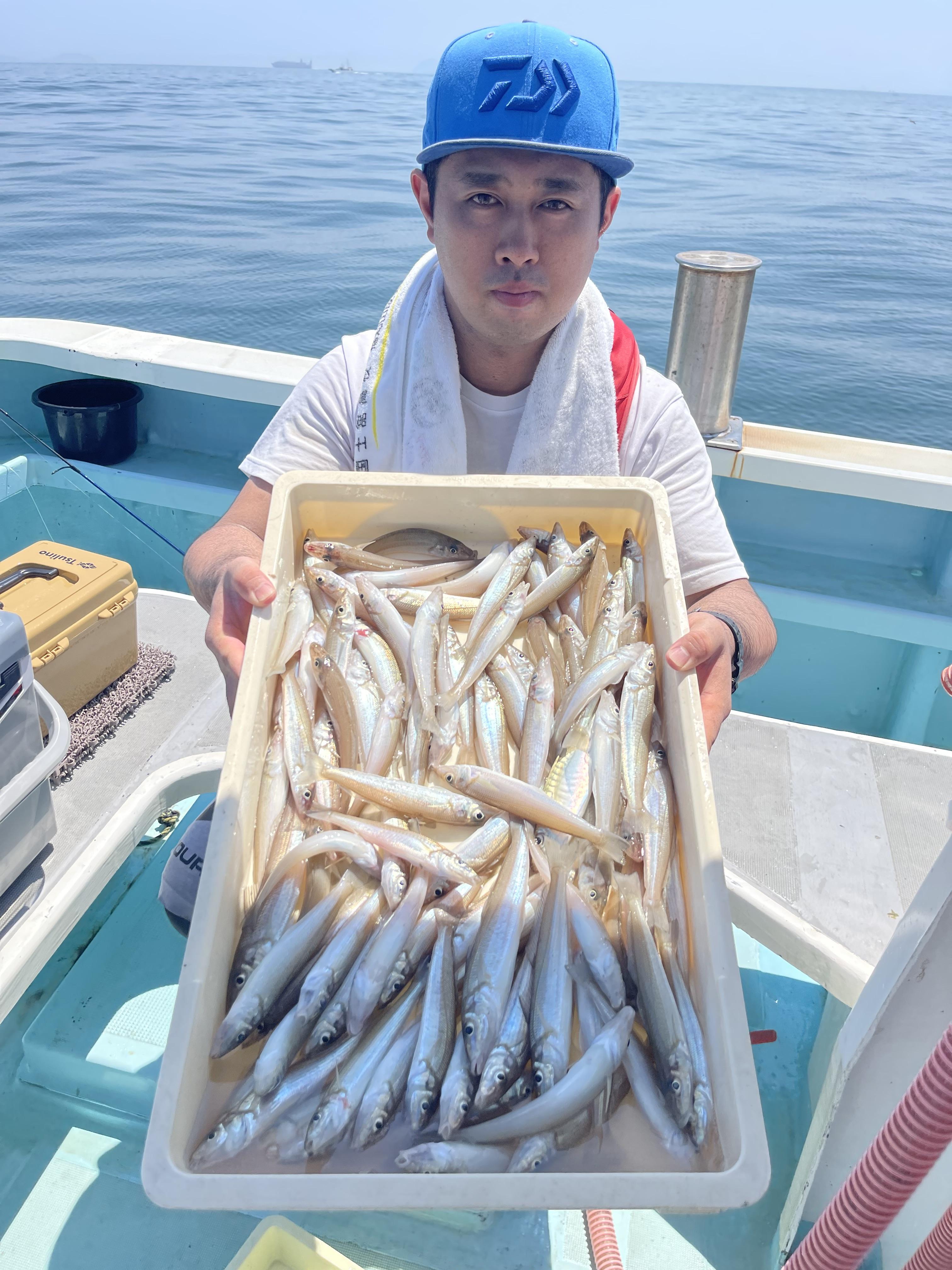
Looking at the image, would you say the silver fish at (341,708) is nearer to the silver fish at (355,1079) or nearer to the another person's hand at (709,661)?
the silver fish at (355,1079)

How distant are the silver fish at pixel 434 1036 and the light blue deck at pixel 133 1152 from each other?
1039mm

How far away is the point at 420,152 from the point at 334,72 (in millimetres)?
99998

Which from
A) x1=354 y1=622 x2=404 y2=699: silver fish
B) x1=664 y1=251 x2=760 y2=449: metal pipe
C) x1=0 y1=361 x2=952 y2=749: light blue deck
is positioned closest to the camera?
x1=354 y1=622 x2=404 y2=699: silver fish

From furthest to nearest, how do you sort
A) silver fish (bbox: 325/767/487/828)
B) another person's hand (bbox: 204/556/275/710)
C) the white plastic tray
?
another person's hand (bbox: 204/556/275/710) → silver fish (bbox: 325/767/487/828) → the white plastic tray

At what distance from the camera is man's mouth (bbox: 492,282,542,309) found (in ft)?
5.70

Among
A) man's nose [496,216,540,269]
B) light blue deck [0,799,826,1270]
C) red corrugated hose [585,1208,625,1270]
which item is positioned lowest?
Result: light blue deck [0,799,826,1270]

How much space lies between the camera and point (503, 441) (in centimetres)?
216

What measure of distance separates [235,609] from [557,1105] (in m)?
1.00

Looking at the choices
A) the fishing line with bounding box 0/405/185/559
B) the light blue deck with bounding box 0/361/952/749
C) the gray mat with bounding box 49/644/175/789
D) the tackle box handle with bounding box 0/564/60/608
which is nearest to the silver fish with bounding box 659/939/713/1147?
the gray mat with bounding box 49/644/175/789

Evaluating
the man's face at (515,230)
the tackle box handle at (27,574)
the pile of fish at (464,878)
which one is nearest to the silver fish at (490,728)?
the pile of fish at (464,878)

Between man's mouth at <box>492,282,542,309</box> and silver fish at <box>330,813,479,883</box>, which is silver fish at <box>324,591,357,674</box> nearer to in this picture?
silver fish at <box>330,813,479,883</box>

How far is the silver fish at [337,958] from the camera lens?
3.59 feet

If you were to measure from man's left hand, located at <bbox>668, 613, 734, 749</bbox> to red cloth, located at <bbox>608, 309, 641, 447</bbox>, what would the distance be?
26.8 inches

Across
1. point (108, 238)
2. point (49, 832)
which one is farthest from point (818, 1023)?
point (108, 238)
